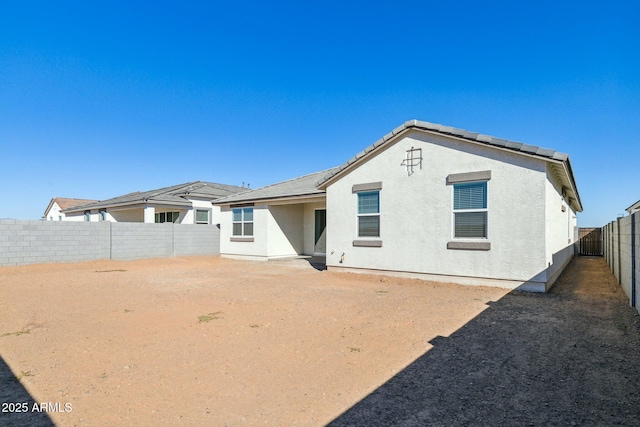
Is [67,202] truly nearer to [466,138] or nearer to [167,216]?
[167,216]

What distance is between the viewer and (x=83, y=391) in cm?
375

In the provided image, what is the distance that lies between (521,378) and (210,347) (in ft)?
13.3

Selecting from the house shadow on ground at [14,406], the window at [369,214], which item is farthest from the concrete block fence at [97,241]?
the house shadow on ground at [14,406]

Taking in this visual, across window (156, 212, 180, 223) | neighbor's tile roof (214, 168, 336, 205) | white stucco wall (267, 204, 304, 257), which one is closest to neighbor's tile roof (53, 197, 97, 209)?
window (156, 212, 180, 223)

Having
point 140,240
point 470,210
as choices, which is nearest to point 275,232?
point 140,240

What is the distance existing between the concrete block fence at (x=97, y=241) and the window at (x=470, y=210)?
15470 mm

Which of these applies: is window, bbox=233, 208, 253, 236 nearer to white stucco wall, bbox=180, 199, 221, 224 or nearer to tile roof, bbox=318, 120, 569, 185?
white stucco wall, bbox=180, 199, 221, 224

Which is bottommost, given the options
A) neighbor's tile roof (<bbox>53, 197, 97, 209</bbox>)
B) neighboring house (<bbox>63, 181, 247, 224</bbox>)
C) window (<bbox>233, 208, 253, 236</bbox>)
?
window (<bbox>233, 208, 253, 236</bbox>)

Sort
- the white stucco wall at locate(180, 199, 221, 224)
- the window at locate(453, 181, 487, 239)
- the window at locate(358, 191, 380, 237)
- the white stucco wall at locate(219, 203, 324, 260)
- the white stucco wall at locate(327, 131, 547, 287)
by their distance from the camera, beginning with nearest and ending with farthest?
the white stucco wall at locate(327, 131, 547, 287) → the window at locate(453, 181, 487, 239) → the window at locate(358, 191, 380, 237) → the white stucco wall at locate(219, 203, 324, 260) → the white stucco wall at locate(180, 199, 221, 224)

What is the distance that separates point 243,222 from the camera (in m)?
18.8

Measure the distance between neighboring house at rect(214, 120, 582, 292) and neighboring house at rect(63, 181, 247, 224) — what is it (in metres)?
12.9

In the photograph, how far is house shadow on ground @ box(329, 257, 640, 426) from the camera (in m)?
3.30

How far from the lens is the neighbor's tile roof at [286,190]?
15.9 metres

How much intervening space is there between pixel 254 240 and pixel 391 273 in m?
8.68
